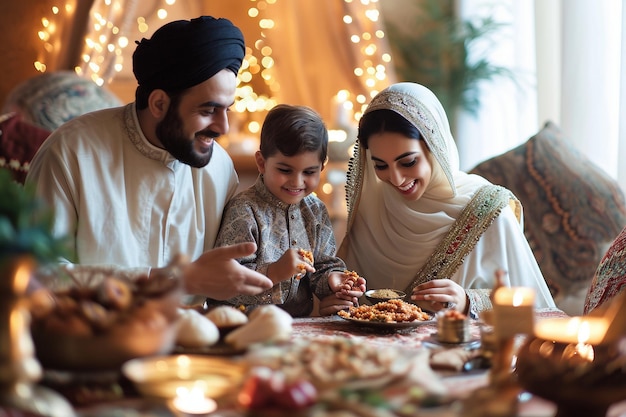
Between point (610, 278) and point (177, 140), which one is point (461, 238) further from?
point (177, 140)

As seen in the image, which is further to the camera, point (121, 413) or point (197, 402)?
point (197, 402)

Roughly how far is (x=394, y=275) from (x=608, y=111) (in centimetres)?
247

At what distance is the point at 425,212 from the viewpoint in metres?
2.91

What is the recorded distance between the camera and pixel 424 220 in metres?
2.86

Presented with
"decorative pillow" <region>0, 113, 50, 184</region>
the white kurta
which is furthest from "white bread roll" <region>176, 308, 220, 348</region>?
"decorative pillow" <region>0, 113, 50, 184</region>

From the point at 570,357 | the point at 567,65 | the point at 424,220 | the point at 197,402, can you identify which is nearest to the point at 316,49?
the point at 567,65

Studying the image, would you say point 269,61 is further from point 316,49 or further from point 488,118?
point 488,118

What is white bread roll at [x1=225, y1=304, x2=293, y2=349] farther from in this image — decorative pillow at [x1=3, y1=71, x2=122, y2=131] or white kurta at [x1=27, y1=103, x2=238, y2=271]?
decorative pillow at [x1=3, y1=71, x2=122, y2=131]

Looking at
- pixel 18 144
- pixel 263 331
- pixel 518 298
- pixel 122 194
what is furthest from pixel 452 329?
pixel 18 144

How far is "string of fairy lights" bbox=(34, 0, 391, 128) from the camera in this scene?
4773 mm

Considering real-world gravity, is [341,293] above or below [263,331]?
below

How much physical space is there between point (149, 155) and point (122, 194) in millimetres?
166

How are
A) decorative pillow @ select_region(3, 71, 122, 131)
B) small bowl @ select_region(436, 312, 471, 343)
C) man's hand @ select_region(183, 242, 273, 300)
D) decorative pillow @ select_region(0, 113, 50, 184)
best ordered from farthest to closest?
decorative pillow @ select_region(3, 71, 122, 131) → decorative pillow @ select_region(0, 113, 50, 184) → man's hand @ select_region(183, 242, 273, 300) → small bowl @ select_region(436, 312, 471, 343)

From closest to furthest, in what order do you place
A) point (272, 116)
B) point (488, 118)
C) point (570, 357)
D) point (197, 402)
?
point (197, 402), point (570, 357), point (272, 116), point (488, 118)
